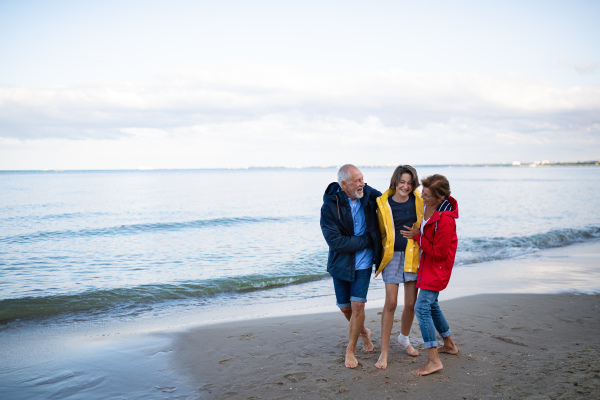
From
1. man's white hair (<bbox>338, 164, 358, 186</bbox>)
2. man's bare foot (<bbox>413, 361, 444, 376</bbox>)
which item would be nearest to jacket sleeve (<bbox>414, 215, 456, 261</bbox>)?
man's white hair (<bbox>338, 164, 358, 186</bbox>)

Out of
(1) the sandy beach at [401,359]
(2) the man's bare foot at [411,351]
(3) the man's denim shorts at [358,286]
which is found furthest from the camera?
(2) the man's bare foot at [411,351]

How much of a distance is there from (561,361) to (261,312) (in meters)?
4.62

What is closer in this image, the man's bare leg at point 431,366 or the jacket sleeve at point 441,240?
the jacket sleeve at point 441,240

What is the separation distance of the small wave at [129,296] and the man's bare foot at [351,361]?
16.9 ft

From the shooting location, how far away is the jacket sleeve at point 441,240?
401 centimetres

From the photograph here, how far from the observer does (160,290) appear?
30.8 feet

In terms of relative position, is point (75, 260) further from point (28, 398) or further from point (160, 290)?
point (28, 398)

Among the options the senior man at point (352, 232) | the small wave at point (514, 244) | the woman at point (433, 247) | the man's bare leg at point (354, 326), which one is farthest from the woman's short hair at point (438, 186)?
the small wave at point (514, 244)

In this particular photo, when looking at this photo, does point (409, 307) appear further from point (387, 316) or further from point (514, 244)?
point (514, 244)

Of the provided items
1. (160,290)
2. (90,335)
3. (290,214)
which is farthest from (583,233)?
(90,335)

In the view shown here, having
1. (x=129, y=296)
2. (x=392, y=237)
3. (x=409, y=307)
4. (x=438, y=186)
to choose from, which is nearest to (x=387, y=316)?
(x=409, y=307)

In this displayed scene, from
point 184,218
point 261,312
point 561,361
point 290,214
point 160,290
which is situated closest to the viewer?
point 561,361

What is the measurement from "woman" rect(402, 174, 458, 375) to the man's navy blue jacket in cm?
37

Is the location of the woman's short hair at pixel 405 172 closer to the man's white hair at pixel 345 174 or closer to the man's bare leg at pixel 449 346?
the man's white hair at pixel 345 174
